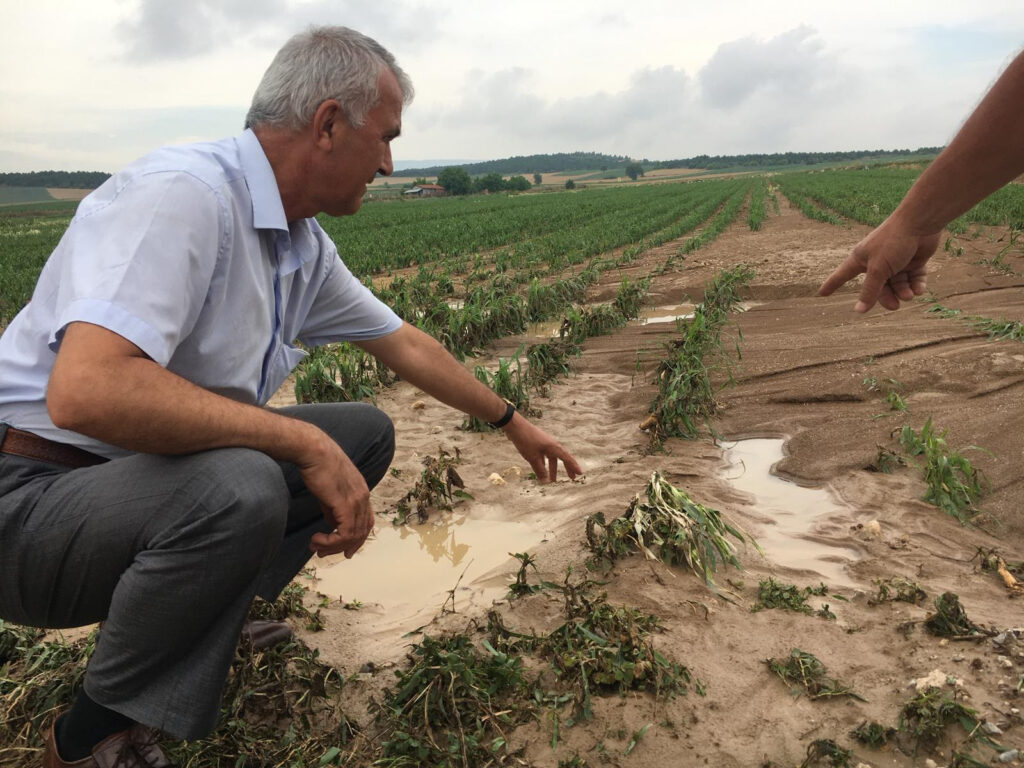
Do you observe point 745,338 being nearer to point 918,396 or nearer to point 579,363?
point 579,363

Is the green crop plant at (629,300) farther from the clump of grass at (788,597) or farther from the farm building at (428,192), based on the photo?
the farm building at (428,192)

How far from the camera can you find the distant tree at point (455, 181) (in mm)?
70438

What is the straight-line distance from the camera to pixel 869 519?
3.14m

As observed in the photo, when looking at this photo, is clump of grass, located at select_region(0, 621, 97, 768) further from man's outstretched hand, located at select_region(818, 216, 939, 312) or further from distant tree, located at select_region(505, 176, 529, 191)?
distant tree, located at select_region(505, 176, 529, 191)

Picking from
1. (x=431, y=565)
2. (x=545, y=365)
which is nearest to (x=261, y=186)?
(x=431, y=565)

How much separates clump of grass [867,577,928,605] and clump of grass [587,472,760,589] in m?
0.46

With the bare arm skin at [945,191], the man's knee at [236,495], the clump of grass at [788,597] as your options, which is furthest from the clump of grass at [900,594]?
the man's knee at [236,495]

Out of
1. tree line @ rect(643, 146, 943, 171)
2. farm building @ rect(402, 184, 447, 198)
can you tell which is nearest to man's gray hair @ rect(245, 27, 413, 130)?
farm building @ rect(402, 184, 447, 198)

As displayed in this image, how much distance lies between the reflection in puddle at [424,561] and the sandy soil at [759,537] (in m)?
0.01

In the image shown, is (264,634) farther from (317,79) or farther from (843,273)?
(843,273)

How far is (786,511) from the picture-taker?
11.0ft

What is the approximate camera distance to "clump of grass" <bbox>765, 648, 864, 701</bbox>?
76.2 inches

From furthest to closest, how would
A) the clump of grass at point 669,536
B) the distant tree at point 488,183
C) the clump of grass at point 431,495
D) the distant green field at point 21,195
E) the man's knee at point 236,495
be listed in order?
1. the distant tree at point 488,183
2. the distant green field at point 21,195
3. the clump of grass at point 431,495
4. the clump of grass at point 669,536
5. the man's knee at point 236,495

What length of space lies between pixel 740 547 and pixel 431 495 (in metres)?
1.37
